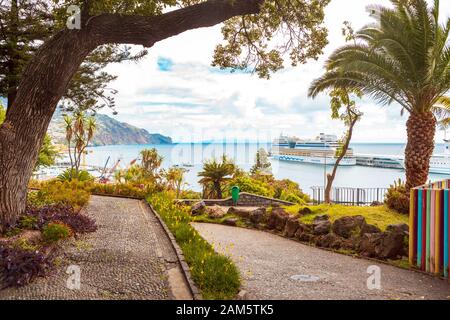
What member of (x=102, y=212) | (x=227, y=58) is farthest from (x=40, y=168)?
(x=227, y=58)

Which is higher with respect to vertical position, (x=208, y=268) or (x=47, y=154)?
(x=47, y=154)

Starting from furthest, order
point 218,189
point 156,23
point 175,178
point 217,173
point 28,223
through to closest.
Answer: point 175,178 → point 218,189 → point 217,173 → point 156,23 → point 28,223

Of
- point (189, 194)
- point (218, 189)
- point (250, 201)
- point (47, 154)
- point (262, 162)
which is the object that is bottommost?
point (250, 201)

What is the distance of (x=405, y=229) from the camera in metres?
9.65

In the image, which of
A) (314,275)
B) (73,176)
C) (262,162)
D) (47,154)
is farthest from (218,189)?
(314,275)

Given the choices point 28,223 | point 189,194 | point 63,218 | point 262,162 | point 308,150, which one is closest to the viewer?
point 28,223

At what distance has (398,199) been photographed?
516 inches

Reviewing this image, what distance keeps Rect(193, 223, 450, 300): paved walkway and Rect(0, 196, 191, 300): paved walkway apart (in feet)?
4.26

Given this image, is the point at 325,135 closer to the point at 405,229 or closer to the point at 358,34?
the point at 358,34

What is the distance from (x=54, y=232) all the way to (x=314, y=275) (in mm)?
4905

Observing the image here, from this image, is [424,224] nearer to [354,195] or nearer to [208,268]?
[208,268]

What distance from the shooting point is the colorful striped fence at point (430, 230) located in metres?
7.74

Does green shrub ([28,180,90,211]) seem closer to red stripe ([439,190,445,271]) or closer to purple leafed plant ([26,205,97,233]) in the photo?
purple leafed plant ([26,205,97,233])

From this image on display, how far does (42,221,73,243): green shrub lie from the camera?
7.66 m
